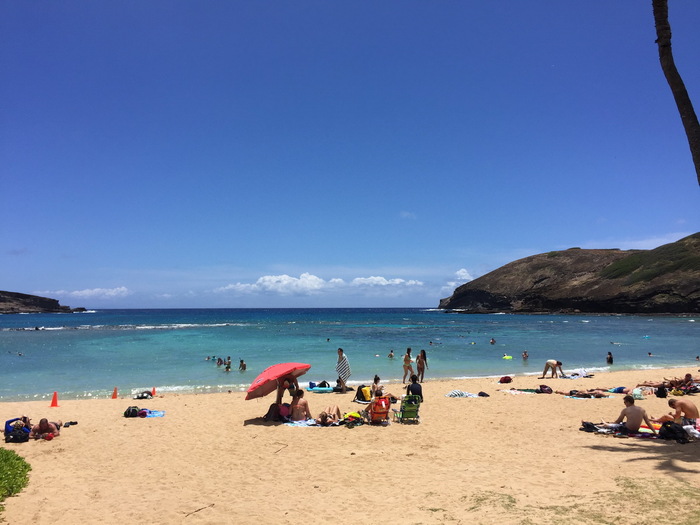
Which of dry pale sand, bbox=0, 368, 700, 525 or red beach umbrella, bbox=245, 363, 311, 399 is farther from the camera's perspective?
red beach umbrella, bbox=245, 363, 311, 399

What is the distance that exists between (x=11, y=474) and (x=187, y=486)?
112 inches

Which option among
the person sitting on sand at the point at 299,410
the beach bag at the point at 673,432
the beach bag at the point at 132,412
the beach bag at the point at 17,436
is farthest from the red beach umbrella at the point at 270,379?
the beach bag at the point at 673,432

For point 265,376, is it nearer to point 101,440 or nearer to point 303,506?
point 101,440

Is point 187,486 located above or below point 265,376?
below

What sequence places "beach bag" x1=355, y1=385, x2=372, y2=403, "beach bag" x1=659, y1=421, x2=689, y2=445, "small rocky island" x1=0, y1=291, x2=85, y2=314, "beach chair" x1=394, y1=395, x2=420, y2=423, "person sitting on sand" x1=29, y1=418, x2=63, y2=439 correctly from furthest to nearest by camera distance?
"small rocky island" x1=0, y1=291, x2=85, y2=314, "beach bag" x1=355, y1=385, x2=372, y2=403, "beach chair" x1=394, y1=395, x2=420, y2=423, "person sitting on sand" x1=29, y1=418, x2=63, y2=439, "beach bag" x1=659, y1=421, x2=689, y2=445

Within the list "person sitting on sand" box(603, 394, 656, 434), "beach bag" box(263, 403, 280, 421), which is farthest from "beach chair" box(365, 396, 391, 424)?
"person sitting on sand" box(603, 394, 656, 434)

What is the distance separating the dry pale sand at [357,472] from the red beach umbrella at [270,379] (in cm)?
87

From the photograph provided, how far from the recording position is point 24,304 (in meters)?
159

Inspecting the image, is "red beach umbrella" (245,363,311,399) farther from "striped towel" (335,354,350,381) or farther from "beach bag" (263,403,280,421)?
"striped towel" (335,354,350,381)

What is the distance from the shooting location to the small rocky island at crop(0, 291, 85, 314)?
6083 inches

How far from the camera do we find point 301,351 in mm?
34031

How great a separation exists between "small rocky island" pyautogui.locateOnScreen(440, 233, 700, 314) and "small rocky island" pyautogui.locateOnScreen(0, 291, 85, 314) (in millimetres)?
147900

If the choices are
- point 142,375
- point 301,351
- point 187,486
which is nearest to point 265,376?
point 187,486

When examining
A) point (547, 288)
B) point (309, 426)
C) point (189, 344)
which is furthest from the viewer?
point (547, 288)
